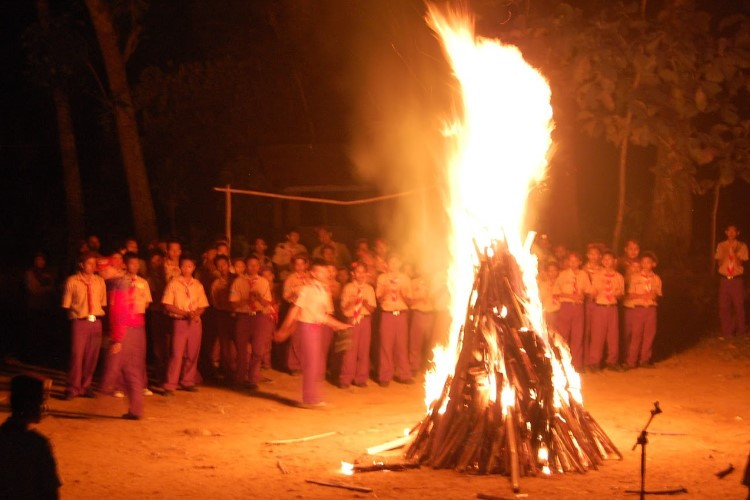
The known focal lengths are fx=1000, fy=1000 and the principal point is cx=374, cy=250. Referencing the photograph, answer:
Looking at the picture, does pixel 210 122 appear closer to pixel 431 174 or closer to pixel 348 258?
pixel 431 174

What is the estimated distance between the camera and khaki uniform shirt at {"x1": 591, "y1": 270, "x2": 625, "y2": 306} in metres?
15.5

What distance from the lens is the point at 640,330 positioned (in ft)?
51.8

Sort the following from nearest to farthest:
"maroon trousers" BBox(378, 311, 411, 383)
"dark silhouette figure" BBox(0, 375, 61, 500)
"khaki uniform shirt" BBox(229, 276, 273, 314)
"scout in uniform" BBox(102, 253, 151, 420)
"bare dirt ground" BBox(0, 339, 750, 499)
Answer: "dark silhouette figure" BBox(0, 375, 61, 500), "bare dirt ground" BBox(0, 339, 750, 499), "scout in uniform" BBox(102, 253, 151, 420), "khaki uniform shirt" BBox(229, 276, 273, 314), "maroon trousers" BBox(378, 311, 411, 383)

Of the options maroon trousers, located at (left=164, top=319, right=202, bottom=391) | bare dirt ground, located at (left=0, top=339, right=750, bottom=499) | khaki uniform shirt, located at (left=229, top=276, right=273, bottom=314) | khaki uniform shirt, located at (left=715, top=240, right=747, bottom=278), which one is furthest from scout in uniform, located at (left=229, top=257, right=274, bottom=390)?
khaki uniform shirt, located at (left=715, top=240, right=747, bottom=278)

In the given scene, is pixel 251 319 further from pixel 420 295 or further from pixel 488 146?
pixel 488 146

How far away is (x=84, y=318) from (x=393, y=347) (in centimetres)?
455

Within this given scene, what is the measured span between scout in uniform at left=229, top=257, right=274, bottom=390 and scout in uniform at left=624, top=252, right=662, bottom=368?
5.78 metres

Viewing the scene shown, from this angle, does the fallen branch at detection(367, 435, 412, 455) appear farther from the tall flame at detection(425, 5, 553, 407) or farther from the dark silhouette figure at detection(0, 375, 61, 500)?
the dark silhouette figure at detection(0, 375, 61, 500)

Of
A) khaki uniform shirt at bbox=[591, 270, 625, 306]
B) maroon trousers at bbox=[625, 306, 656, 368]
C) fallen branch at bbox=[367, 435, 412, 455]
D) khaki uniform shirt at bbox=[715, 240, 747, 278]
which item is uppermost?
khaki uniform shirt at bbox=[715, 240, 747, 278]

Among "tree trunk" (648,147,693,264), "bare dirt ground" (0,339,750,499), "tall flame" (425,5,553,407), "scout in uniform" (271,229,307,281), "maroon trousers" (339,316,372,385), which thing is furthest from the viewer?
"tree trunk" (648,147,693,264)

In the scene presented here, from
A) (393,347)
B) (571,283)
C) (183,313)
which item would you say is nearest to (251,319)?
(183,313)

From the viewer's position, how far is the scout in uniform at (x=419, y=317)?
15016 millimetres

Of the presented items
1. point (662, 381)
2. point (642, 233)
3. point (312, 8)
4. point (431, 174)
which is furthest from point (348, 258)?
point (312, 8)

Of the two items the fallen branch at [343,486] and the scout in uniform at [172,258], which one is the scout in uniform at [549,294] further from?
the fallen branch at [343,486]
